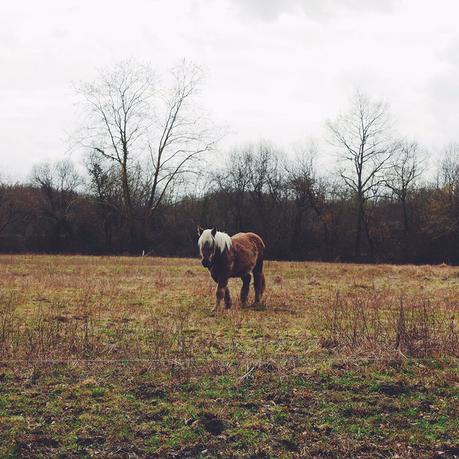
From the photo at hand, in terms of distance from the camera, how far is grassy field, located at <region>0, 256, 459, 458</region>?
4.55 metres

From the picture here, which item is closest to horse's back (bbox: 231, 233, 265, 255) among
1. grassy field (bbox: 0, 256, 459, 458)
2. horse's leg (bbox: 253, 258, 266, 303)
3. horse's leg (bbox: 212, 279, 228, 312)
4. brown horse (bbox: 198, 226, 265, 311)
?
brown horse (bbox: 198, 226, 265, 311)

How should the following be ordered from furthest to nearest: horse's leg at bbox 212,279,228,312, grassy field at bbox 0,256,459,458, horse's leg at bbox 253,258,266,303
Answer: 1. horse's leg at bbox 253,258,266,303
2. horse's leg at bbox 212,279,228,312
3. grassy field at bbox 0,256,459,458

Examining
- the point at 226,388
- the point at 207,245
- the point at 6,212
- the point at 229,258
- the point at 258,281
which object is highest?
the point at 6,212

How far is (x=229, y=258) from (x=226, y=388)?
6339mm

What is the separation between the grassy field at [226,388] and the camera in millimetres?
4547

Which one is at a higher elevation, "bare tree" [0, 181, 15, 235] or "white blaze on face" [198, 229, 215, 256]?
"bare tree" [0, 181, 15, 235]

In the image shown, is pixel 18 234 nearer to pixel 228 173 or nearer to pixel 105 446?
pixel 228 173

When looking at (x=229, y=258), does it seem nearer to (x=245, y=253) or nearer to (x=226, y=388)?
(x=245, y=253)

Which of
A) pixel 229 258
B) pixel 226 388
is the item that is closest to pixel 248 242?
pixel 229 258

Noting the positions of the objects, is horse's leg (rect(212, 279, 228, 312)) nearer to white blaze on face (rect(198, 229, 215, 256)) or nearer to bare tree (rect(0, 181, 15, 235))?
white blaze on face (rect(198, 229, 215, 256))

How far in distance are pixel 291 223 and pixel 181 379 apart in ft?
154

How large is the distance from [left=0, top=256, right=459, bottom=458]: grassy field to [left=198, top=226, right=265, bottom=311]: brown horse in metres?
1.75

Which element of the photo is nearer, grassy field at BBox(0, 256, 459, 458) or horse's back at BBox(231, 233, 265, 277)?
grassy field at BBox(0, 256, 459, 458)

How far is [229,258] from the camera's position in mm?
11977
